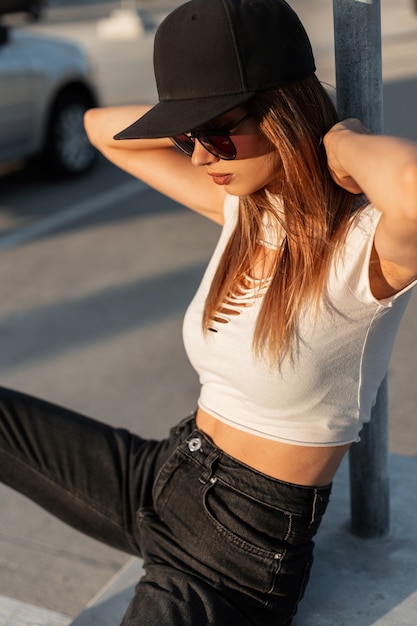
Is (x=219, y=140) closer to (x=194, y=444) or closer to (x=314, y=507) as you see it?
(x=194, y=444)

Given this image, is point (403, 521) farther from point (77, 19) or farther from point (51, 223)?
point (77, 19)

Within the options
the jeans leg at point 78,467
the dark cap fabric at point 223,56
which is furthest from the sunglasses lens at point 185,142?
the jeans leg at point 78,467

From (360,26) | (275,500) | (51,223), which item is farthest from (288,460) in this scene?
(51,223)

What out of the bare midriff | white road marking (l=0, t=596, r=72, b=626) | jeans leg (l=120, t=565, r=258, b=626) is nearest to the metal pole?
the bare midriff

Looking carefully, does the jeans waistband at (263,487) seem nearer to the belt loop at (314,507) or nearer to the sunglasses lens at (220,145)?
the belt loop at (314,507)

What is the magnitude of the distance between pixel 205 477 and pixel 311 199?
677mm

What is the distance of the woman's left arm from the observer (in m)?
1.78

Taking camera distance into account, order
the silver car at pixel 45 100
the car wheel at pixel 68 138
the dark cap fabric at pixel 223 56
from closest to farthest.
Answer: the dark cap fabric at pixel 223 56
the silver car at pixel 45 100
the car wheel at pixel 68 138

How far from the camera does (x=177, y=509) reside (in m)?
→ 2.23

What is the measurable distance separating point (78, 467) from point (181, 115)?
96 centimetres

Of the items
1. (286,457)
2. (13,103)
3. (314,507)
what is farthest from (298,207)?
(13,103)

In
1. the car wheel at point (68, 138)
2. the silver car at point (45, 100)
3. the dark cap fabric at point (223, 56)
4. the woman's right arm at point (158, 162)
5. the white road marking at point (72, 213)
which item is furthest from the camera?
the car wheel at point (68, 138)

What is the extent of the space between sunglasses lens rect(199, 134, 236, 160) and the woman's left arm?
0.65ft

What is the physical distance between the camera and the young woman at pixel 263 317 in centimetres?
193
